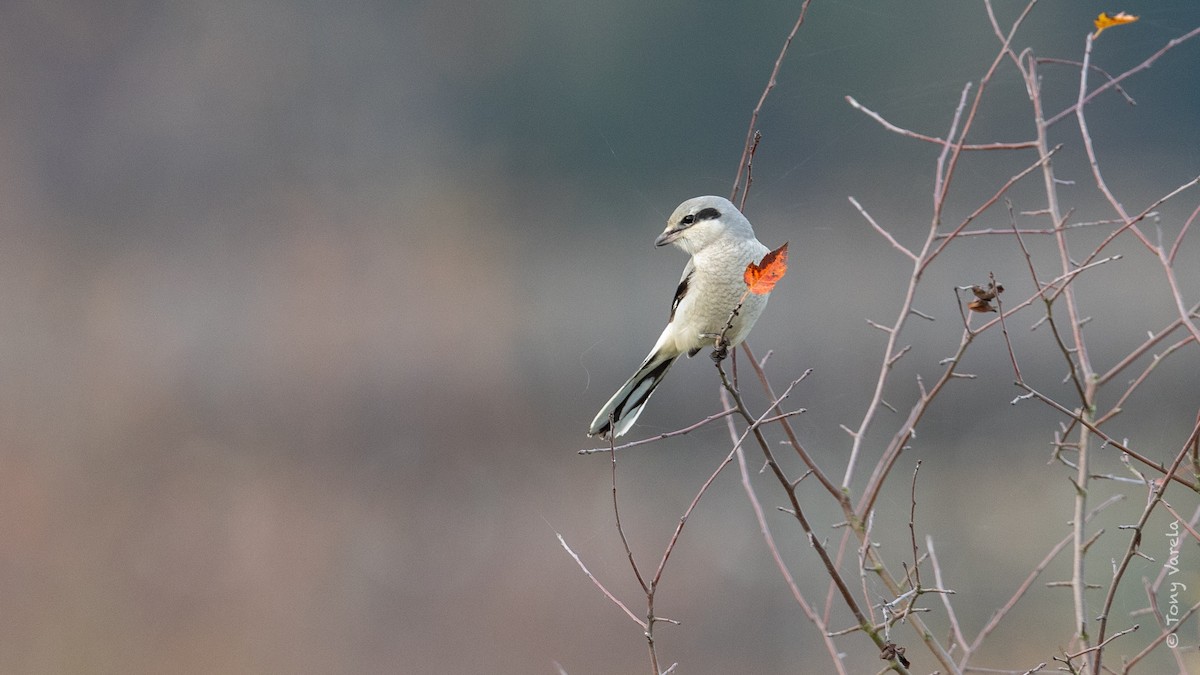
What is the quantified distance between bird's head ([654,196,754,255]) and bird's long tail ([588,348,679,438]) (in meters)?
0.15

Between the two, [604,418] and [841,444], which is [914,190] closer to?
[841,444]

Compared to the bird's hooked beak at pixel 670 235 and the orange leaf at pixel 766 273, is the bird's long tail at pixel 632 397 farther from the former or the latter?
the orange leaf at pixel 766 273

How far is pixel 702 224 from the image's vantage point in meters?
1.32

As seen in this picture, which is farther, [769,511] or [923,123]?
[769,511]

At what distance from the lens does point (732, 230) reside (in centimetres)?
133

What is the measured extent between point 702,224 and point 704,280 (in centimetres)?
8

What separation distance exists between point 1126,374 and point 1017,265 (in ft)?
2.18

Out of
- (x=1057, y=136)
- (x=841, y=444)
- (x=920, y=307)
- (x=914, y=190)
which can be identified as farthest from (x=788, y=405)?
(x=1057, y=136)

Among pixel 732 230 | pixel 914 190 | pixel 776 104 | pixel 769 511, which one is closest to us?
pixel 732 230

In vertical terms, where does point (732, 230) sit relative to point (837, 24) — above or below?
below

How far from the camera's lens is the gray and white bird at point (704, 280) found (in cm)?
132
